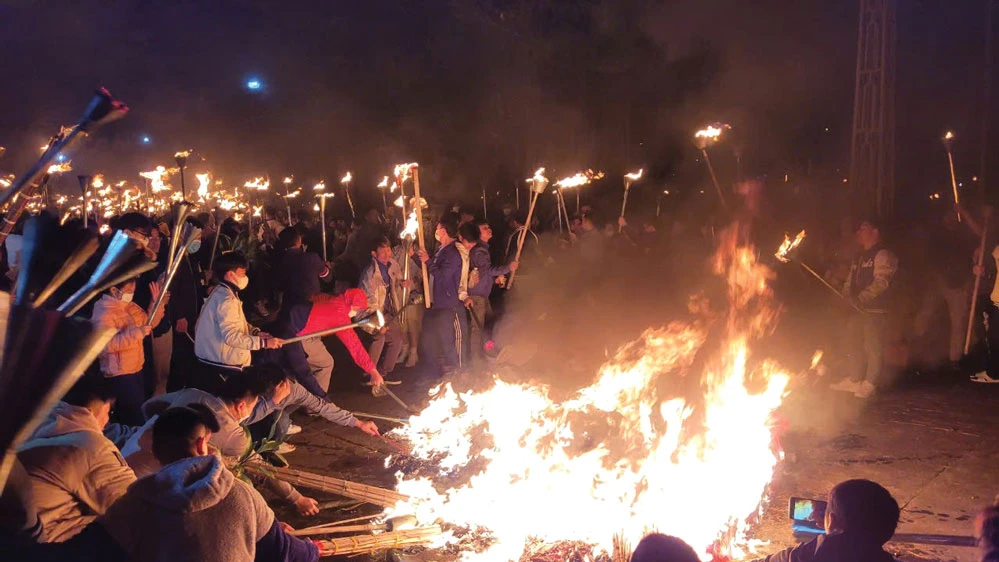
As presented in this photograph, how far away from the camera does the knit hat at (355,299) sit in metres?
8.44

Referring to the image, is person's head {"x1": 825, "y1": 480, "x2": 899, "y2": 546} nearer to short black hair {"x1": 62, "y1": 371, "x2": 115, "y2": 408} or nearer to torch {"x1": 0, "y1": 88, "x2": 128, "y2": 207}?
torch {"x1": 0, "y1": 88, "x2": 128, "y2": 207}

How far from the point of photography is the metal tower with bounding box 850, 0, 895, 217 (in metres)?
11.4

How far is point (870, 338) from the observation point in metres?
9.02

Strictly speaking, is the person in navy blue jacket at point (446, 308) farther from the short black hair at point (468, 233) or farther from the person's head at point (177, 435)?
the person's head at point (177, 435)

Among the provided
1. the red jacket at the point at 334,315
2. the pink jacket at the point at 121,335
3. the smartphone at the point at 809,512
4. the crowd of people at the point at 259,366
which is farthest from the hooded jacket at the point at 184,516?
the red jacket at the point at 334,315

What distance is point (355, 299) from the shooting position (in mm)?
8508

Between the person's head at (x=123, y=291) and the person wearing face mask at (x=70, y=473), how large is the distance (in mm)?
3002

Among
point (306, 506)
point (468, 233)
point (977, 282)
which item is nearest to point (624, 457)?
point (306, 506)

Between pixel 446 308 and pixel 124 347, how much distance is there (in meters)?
4.19

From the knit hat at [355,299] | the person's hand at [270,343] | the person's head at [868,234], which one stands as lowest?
the person's hand at [270,343]

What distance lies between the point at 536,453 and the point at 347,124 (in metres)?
20.7

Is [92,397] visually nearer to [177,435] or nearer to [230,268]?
[177,435]

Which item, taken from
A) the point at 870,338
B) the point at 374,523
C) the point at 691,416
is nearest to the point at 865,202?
the point at 870,338

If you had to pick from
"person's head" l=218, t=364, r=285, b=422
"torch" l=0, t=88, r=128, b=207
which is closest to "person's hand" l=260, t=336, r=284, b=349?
"person's head" l=218, t=364, r=285, b=422
